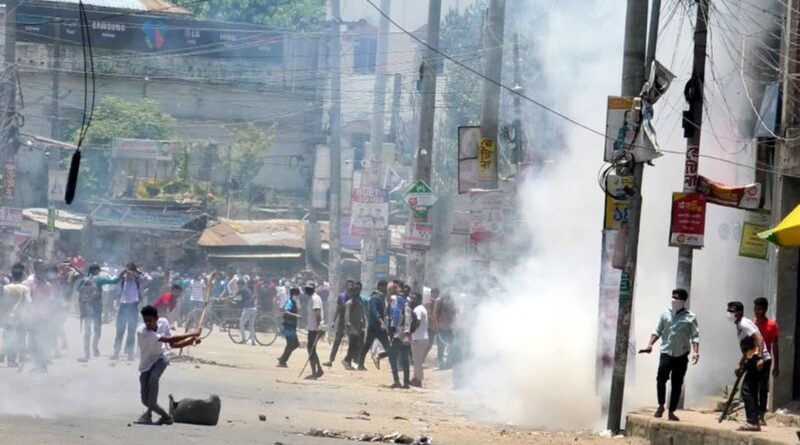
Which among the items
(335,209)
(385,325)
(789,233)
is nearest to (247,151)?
(335,209)

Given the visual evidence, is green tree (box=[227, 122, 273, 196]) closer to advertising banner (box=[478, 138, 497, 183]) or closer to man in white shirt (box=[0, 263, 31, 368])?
advertising banner (box=[478, 138, 497, 183])

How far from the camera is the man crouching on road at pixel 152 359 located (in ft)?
46.8

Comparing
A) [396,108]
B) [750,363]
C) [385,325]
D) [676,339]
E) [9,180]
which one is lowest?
[385,325]

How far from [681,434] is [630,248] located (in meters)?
2.37

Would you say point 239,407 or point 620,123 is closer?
point 620,123

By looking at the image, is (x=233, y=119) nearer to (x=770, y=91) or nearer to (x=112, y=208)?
(x=112, y=208)

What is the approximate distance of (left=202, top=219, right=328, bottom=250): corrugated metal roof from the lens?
170ft

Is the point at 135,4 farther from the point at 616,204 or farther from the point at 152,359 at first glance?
the point at 152,359

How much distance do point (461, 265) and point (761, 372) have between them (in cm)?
2193

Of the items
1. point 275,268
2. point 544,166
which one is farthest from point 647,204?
point 275,268

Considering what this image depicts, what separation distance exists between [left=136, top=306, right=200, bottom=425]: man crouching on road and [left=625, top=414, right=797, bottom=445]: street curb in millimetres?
4979

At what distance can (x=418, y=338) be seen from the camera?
2306cm

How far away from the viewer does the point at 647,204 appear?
78.0 feet

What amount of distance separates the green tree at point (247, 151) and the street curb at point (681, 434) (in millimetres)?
48426
